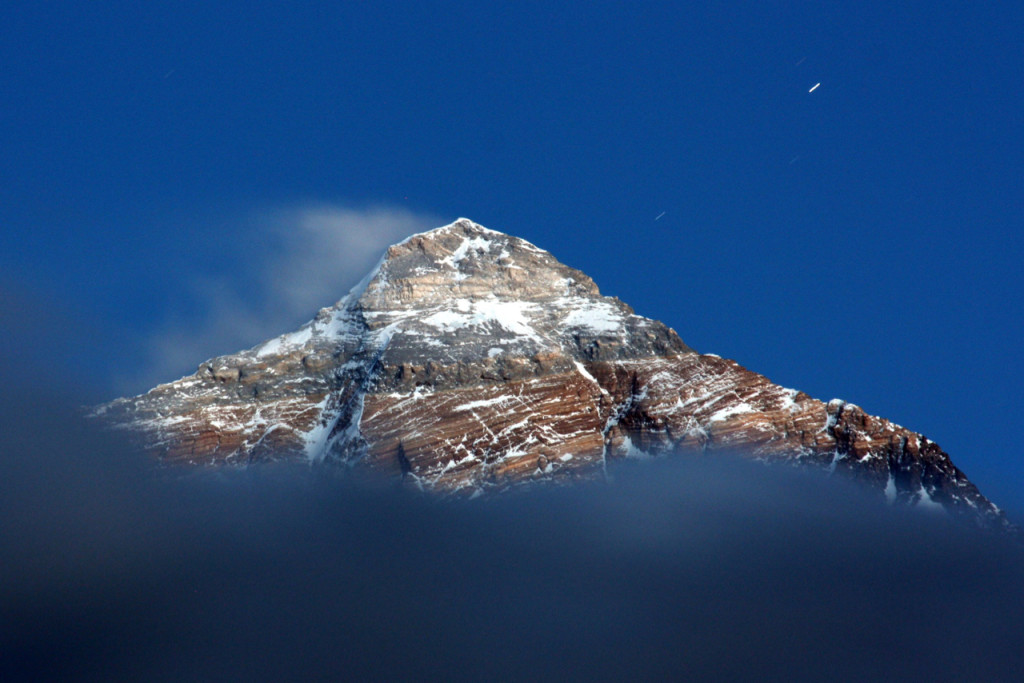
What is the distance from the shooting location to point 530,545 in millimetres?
124500

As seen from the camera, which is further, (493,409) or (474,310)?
(474,310)

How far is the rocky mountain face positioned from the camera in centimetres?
13625

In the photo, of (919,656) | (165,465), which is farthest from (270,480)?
(919,656)

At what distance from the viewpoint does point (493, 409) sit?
140 metres

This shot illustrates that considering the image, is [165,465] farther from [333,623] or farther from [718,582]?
[718,582]

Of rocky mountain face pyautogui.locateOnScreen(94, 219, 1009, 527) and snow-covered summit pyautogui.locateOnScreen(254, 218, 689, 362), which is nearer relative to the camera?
rocky mountain face pyautogui.locateOnScreen(94, 219, 1009, 527)

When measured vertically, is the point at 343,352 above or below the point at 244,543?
above

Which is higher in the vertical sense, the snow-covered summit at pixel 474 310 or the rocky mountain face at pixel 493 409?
the snow-covered summit at pixel 474 310

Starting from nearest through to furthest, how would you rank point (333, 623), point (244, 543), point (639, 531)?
point (333, 623)
point (244, 543)
point (639, 531)

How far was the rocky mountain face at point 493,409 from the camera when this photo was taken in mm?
136250

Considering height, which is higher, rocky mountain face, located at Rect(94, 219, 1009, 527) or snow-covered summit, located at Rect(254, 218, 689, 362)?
snow-covered summit, located at Rect(254, 218, 689, 362)

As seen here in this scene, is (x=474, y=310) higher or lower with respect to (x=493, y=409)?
higher

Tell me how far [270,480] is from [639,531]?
59.6m

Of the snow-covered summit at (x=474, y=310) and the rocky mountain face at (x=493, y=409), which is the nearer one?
the rocky mountain face at (x=493, y=409)
